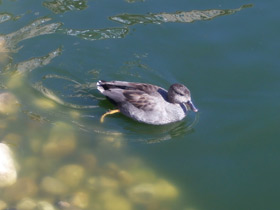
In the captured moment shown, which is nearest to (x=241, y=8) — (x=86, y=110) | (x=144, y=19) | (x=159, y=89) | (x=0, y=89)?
(x=144, y=19)

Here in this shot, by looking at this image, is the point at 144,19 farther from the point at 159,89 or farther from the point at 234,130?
the point at 234,130

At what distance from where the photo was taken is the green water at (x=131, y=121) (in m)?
7.21

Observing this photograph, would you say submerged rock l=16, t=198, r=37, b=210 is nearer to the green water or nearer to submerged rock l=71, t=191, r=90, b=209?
the green water

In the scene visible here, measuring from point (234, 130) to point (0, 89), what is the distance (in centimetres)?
403

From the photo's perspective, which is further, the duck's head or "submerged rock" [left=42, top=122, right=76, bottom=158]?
the duck's head

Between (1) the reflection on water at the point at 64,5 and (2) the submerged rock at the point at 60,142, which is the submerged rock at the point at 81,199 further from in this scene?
(1) the reflection on water at the point at 64,5

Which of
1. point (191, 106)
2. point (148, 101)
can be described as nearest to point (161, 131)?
point (148, 101)

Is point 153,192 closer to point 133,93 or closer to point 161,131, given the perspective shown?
point 161,131

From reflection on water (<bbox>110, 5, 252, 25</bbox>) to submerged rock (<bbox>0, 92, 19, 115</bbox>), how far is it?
2917 millimetres

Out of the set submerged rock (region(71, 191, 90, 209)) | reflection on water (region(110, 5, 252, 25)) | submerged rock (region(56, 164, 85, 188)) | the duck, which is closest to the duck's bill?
the duck

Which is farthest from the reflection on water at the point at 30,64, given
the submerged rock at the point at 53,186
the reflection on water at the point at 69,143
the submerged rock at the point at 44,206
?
the submerged rock at the point at 44,206

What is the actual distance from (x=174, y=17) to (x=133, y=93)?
2738mm

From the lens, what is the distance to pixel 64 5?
35.5ft

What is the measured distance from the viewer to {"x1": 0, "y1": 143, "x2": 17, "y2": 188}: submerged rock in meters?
7.23
